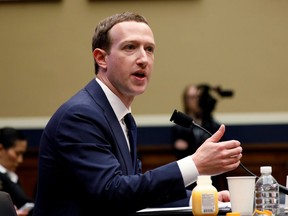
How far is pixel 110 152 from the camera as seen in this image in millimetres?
Answer: 2697

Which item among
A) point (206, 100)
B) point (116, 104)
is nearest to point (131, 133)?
point (116, 104)

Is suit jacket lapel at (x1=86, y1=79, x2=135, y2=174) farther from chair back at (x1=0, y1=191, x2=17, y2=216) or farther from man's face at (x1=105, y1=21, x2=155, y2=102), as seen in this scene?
chair back at (x1=0, y1=191, x2=17, y2=216)

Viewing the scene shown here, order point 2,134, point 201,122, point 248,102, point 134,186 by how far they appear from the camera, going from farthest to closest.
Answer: point 248,102 → point 2,134 → point 201,122 → point 134,186

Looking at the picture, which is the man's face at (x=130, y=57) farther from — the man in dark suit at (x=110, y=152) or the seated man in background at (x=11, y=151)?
the seated man in background at (x=11, y=151)

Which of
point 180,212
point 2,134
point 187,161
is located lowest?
point 2,134

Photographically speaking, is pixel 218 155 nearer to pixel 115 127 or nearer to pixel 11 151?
pixel 115 127

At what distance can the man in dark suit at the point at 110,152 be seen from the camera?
2.58 metres

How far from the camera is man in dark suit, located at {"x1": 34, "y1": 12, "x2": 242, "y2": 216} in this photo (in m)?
2.58

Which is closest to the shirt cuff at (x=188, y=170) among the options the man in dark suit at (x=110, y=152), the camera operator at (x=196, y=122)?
the man in dark suit at (x=110, y=152)

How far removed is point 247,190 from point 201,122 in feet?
10.1

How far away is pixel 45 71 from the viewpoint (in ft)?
22.9

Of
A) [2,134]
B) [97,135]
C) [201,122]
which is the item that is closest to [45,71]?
[2,134]

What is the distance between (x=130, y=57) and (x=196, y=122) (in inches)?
118

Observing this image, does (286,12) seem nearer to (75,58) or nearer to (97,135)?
(75,58)
